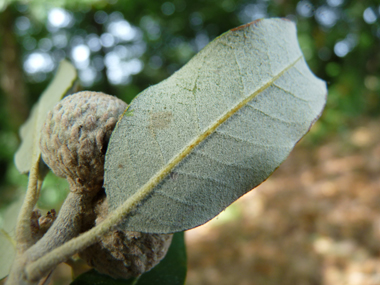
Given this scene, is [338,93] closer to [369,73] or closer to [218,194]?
[369,73]

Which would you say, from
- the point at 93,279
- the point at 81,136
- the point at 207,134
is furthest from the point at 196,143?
the point at 93,279

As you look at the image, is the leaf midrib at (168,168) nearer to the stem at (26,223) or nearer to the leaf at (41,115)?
the stem at (26,223)

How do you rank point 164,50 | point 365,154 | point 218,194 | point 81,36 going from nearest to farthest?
point 218,194 → point 365,154 → point 81,36 → point 164,50

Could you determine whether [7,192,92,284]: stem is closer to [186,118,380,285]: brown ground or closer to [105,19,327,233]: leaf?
[105,19,327,233]: leaf

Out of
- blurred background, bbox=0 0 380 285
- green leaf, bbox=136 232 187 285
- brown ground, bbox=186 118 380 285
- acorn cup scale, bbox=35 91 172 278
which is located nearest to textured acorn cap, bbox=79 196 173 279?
acorn cup scale, bbox=35 91 172 278

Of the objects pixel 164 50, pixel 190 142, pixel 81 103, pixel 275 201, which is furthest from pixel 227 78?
pixel 164 50

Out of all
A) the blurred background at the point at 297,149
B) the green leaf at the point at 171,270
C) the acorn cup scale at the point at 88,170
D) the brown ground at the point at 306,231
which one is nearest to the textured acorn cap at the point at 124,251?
the acorn cup scale at the point at 88,170

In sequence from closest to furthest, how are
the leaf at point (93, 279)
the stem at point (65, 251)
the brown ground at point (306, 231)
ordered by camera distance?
the stem at point (65, 251) → the leaf at point (93, 279) → the brown ground at point (306, 231)
